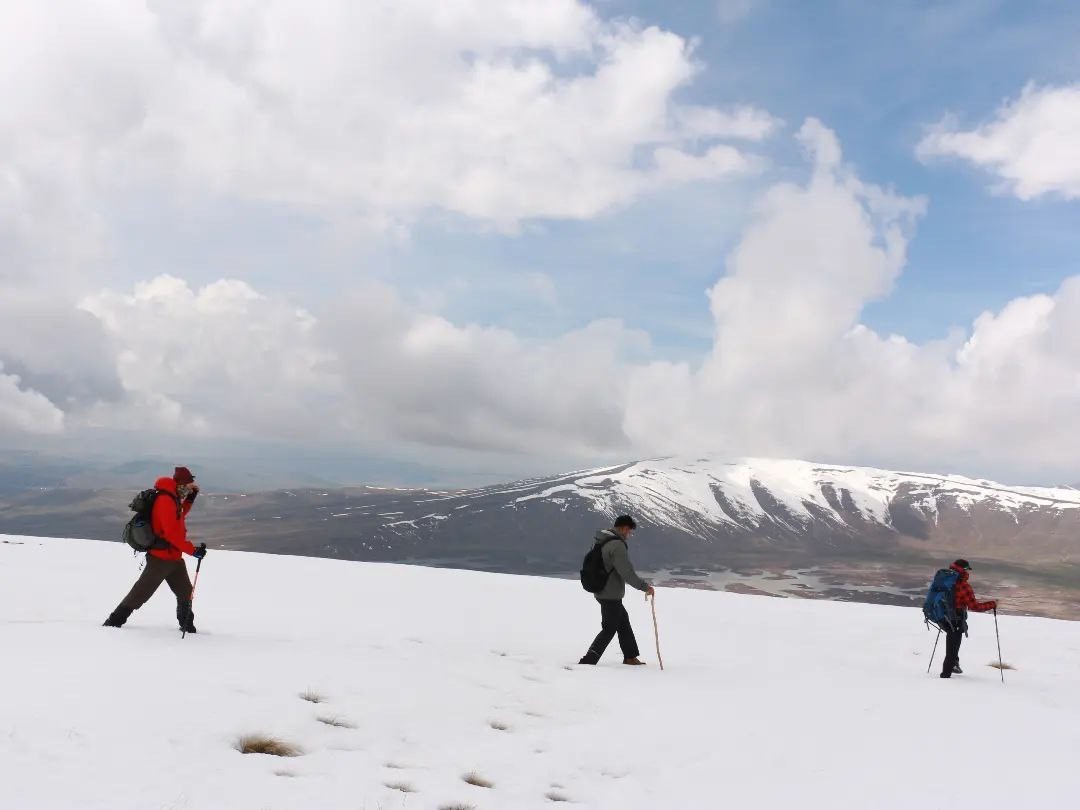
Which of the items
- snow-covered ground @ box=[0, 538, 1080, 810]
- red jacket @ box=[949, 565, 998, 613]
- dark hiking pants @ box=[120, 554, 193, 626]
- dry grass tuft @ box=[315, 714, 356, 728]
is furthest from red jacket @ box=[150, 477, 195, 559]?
red jacket @ box=[949, 565, 998, 613]

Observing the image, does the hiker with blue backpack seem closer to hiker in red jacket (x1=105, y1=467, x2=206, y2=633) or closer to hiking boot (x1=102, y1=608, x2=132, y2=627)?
hiker in red jacket (x1=105, y1=467, x2=206, y2=633)

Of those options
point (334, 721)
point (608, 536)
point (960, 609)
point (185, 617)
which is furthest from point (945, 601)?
point (185, 617)

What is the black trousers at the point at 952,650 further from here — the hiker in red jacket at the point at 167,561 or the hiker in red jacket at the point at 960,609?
the hiker in red jacket at the point at 167,561

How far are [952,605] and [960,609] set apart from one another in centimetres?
20

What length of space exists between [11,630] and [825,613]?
971 inches

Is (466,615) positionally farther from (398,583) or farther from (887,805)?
(887,805)

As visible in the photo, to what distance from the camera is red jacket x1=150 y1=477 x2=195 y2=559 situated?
11.9 m

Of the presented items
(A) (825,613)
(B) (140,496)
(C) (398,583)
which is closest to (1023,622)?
(A) (825,613)

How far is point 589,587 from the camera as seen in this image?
14.6 m

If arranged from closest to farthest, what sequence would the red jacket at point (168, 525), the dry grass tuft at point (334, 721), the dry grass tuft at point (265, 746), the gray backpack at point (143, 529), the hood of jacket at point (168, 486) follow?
the dry grass tuft at point (265, 746) → the dry grass tuft at point (334, 721) → the gray backpack at point (143, 529) → the red jacket at point (168, 525) → the hood of jacket at point (168, 486)

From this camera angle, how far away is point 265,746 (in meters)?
7.46

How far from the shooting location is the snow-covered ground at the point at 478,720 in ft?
22.0

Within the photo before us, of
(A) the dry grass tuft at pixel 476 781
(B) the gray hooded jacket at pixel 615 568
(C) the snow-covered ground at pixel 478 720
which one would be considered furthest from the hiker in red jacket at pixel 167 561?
(B) the gray hooded jacket at pixel 615 568

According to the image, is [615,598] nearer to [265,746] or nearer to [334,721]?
[334,721]
